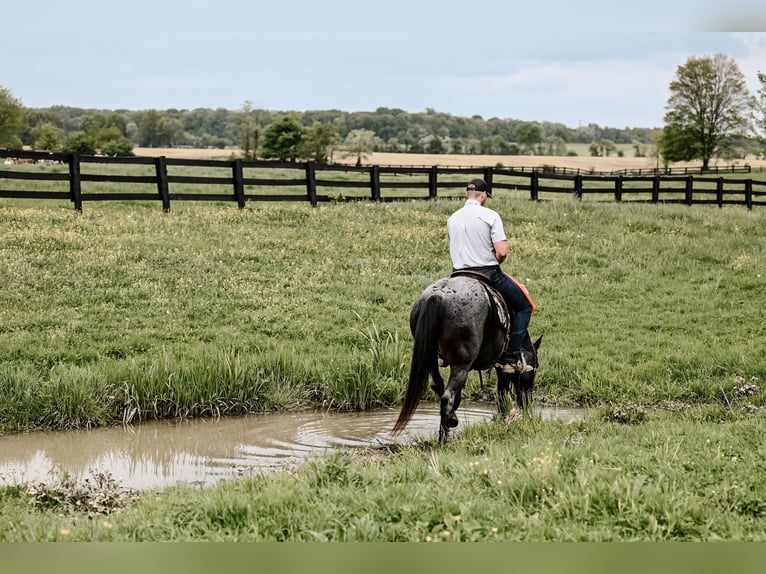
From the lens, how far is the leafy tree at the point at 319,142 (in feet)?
276

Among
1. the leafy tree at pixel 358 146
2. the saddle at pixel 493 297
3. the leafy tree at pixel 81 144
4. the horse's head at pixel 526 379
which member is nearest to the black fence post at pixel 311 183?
the horse's head at pixel 526 379

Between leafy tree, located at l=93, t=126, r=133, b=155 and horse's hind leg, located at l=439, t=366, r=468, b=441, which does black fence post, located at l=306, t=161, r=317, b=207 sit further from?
leafy tree, located at l=93, t=126, r=133, b=155

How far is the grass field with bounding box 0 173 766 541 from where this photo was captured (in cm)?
464

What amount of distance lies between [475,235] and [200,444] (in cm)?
363

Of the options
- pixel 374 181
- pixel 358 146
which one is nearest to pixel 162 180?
pixel 374 181

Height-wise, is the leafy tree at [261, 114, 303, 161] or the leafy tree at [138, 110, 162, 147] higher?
the leafy tree at [138, 110, 162, 147]

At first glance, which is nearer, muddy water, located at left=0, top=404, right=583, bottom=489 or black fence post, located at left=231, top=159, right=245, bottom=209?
muddy water, located at left=0, top=404, right=583, bottom=489

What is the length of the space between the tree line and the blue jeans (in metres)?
35.4

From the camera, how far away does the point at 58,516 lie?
514 cm

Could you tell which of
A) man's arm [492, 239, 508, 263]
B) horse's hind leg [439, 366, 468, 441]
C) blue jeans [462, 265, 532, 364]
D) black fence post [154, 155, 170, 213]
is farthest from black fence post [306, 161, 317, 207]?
horse's hind leg [439, 366, 468, 441]

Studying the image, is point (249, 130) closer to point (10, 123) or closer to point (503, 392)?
point (10, 123)

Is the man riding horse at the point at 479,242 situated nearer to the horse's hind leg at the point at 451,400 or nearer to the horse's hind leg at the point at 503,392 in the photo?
the horse's hind leg at the point at 451,400

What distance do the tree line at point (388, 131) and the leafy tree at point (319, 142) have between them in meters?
0.12

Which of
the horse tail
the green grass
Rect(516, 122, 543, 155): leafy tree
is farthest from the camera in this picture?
Rect(516, 122, 543, 155): leafy tree
